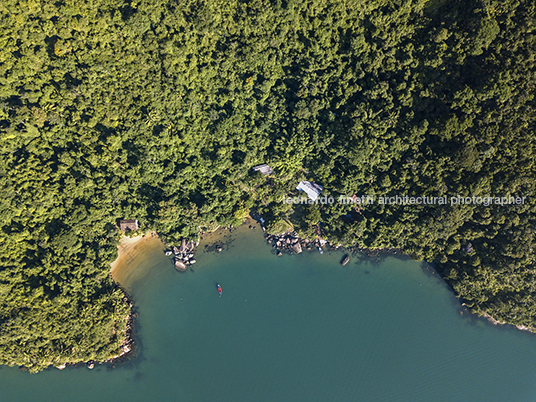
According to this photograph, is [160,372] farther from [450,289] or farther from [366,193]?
[450,289]

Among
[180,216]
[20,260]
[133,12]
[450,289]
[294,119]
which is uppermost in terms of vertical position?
[133,12]

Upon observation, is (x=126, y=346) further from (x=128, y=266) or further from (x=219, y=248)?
(x=219, y=248)

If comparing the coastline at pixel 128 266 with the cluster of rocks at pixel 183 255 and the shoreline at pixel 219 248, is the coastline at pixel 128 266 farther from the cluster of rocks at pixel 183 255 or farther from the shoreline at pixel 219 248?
the cluster of rocks at pixel 183 255

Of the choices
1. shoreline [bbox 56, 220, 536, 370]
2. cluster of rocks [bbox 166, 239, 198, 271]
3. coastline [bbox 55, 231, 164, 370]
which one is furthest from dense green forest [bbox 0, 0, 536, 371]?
cluster of rocks [bbox 166, 239, 198, 271]

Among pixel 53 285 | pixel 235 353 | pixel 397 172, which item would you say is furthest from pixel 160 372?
pixel 397 172

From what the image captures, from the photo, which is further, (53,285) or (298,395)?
(298,395)

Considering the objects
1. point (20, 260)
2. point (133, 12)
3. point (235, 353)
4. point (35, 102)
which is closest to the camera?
point (133, 12)

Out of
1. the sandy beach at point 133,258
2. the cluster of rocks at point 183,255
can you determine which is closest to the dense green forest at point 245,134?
the sandy beach at point 133,258
